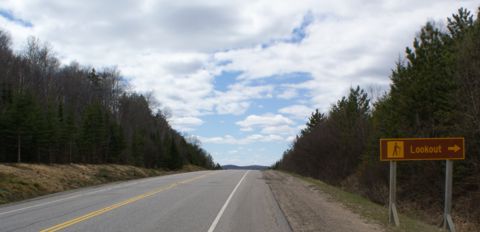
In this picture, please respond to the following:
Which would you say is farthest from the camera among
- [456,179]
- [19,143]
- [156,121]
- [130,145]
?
[156,121]

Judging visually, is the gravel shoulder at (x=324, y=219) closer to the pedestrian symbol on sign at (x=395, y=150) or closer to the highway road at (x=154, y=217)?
the highway road at (x=154, y=217)

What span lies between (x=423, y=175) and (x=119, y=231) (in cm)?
2133

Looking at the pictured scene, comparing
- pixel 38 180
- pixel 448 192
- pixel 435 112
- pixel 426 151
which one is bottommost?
pixel 38 180

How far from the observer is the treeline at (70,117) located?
1802 inches

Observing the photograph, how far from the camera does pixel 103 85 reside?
308ft

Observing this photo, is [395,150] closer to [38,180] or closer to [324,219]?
[324,219]

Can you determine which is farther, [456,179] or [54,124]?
[54,124]

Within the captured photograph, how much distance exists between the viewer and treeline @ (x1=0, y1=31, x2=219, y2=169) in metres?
45.8

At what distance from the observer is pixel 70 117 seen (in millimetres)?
55875

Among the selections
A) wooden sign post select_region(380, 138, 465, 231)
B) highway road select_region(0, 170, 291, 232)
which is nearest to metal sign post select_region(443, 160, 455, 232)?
wooden sign post select_region(380, 138, 465, 231)

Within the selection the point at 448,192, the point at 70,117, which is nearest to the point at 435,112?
the point at 448,192

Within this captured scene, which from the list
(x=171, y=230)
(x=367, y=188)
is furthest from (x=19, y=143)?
(x=171, y=230)

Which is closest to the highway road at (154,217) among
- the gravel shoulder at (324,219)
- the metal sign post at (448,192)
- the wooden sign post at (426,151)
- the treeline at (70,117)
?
the gravel shoulder at (324,219)

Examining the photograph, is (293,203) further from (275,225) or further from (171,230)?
(171,230)
